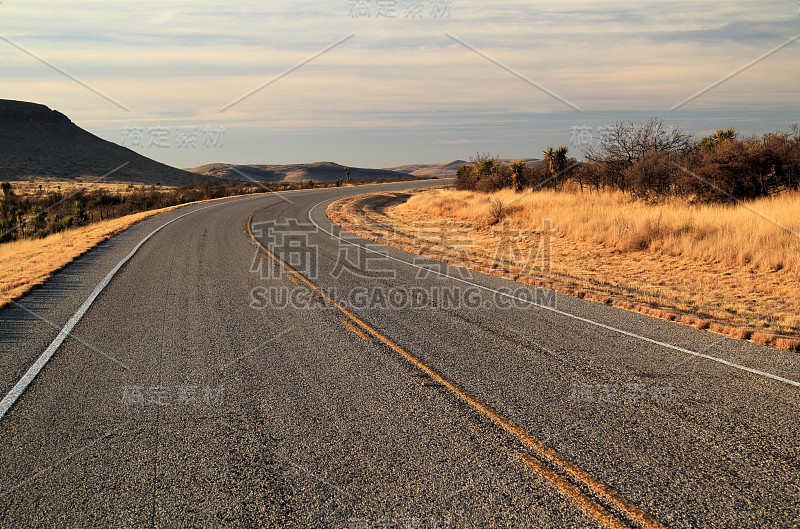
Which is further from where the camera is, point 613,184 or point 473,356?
point 613,184

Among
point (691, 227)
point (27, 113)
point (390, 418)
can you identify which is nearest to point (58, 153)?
point (27, 113)

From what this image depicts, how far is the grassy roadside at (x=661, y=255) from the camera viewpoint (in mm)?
9420

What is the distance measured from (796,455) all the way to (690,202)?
18.8 meters

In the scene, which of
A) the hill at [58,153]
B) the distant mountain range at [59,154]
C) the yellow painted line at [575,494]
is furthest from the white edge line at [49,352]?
the hill at [58,153]

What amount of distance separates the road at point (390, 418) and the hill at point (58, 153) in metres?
74.5

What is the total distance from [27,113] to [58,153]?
818 inches

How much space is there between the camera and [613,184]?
27250 mm

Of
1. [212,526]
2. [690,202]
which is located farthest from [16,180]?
[212,526]

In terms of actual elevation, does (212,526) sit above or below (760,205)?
below

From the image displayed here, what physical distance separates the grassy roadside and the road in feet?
4.91

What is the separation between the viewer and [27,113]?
10125 cm

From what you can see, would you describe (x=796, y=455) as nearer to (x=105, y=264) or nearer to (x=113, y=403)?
(x=113, y=403)

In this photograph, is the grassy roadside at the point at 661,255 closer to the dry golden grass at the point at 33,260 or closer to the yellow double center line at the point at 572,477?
the yellow double center line at the point at 572,477

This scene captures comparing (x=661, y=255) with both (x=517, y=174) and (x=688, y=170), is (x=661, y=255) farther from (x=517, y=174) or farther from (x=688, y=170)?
(x=517, y=174)
